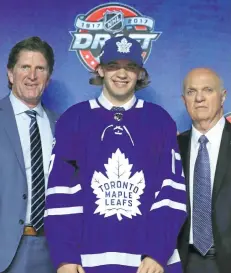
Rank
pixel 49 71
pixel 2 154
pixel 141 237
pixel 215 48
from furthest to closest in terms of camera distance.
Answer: pixel 215 48
pixel 49 71
pixel 2 154
pixel 141 237

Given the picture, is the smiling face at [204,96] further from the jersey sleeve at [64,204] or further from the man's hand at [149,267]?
the man's hand at [149,267]

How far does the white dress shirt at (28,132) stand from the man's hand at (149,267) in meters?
0.49

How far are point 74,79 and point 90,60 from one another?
0.11 m

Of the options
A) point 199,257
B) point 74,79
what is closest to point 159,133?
point 199,257

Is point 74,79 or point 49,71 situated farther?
point 74,79

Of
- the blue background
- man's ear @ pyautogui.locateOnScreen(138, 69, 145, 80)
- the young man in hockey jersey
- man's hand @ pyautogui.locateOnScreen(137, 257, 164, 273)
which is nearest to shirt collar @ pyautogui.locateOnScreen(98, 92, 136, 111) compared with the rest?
the young man in hockey jersey

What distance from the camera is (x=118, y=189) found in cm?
194

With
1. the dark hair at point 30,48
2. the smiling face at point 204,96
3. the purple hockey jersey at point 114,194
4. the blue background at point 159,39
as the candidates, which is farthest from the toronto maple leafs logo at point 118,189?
the blue background at point 159,39

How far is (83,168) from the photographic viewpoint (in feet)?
6.45

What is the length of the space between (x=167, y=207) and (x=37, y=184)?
20.3 inches

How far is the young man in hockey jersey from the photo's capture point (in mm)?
1911

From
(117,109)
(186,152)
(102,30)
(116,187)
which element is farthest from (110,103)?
(102,30)

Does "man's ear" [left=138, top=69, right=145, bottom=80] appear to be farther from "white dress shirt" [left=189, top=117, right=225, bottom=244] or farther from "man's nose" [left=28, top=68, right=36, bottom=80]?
"man's nose" [left=28, top=68, right=36, bottom=80]

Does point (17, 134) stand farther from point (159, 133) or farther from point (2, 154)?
point (159, 133)
